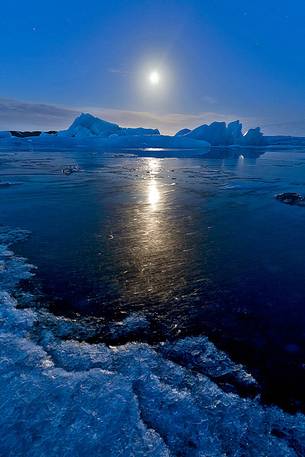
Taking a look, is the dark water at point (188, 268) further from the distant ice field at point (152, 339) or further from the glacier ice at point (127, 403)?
the glacier ice at point (127, 403)

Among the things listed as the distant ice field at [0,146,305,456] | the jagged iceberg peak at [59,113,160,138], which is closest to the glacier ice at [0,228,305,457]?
the distant ice field at [0,146,305,456]

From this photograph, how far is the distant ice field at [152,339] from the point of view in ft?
6.49

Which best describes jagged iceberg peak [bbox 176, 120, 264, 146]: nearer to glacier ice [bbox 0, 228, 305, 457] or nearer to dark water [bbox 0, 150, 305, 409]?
dark water [bbox 0, 150, 305, 409]

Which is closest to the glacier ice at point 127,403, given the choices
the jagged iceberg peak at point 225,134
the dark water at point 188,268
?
the dark water at point 188,268

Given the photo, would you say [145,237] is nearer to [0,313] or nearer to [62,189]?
[0,313]

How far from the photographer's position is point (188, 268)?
4375 millimetres

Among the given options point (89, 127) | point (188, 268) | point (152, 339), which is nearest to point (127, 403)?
point (152, 339)

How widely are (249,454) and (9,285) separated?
126 inches

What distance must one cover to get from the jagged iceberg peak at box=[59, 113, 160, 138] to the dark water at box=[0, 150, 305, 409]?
173 ft

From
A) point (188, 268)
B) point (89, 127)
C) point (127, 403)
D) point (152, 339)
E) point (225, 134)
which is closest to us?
point (127, 403)

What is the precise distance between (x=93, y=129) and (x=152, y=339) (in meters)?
63.7

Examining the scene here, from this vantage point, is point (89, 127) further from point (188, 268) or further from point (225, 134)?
point (188, 268)

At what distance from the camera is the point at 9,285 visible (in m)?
3.79

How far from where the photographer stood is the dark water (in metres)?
2.93
